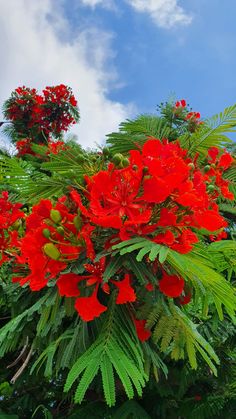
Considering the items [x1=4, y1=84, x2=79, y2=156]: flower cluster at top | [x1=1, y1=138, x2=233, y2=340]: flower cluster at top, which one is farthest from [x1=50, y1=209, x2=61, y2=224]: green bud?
[x1=4, y1=84, x2=79, y2=156]: flower cluster at top

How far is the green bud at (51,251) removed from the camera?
1095 mm

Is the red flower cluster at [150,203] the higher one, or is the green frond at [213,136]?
the green frond at [213,136]

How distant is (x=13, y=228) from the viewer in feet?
5.36

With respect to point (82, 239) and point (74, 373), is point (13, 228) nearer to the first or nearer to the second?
point (82, 239)

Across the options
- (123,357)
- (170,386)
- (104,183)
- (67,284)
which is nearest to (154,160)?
(104,183)

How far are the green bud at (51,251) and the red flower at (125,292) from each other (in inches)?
6.4

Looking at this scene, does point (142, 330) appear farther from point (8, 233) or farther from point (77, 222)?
point (8, 233)

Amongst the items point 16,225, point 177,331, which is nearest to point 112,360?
point 177,331

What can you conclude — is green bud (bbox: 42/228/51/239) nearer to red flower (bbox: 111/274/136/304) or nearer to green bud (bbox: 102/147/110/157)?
red flower (bbox: 111/274/136/304)

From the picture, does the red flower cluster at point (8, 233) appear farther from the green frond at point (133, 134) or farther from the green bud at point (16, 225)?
the green frond at point (133, 134)

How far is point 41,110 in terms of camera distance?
698cm

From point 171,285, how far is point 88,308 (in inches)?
8.7

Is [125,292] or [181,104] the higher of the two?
[181,104]

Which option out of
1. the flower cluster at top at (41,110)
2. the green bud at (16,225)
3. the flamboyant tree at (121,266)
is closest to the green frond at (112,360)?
the flamboyant tree at (121,266)
